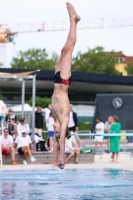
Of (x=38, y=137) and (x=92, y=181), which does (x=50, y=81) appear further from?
(x=92, y=181)

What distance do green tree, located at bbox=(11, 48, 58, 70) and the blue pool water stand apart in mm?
108745

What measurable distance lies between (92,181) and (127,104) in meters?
25.3

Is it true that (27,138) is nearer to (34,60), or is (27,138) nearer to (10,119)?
(10,119)

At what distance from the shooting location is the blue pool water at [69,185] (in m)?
11.4

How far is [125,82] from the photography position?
6700 centimetres

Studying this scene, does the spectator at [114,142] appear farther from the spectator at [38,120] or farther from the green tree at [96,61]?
the green tree at [96,61]

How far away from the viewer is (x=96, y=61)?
13050cm

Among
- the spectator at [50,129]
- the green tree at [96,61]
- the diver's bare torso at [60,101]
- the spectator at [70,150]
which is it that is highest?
the diver's bare torso at [60,101]

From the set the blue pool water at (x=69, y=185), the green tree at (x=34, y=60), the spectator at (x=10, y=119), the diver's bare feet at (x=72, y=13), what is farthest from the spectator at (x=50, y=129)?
the green tree at (x=34, y=60)

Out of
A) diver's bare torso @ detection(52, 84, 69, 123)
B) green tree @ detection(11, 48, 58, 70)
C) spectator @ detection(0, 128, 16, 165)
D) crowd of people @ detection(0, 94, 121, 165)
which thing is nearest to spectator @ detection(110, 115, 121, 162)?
crowd of people @ detection(0, 94, 121, 165)

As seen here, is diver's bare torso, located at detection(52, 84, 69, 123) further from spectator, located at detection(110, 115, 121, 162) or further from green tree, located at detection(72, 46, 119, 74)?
green tree, located at detection(72, 46, 119, 74)

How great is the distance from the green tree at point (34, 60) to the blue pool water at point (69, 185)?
357ft

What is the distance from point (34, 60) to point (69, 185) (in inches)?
4767

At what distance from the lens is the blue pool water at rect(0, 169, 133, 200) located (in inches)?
449
